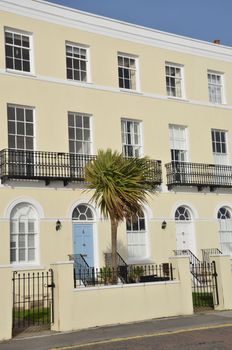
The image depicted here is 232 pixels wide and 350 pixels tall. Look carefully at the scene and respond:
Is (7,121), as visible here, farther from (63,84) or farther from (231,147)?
(231,147)

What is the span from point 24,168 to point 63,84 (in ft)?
14.0

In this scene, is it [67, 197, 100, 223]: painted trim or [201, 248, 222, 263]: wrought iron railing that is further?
[201, 248, 222, 263]: wrought iron railing

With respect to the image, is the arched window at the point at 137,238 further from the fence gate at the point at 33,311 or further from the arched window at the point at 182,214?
the fence gate at the point at 33,311

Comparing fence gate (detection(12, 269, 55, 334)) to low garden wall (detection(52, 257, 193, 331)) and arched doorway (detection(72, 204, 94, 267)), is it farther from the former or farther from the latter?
arched doorway (detection(72, 204, 94, 267))

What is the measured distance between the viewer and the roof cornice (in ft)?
71.5

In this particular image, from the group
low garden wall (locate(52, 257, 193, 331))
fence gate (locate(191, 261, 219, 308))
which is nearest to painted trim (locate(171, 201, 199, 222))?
fence gate (locate(191, 261, 219, 308))

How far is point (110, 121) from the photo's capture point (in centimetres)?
2333

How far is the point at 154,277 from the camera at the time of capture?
58.7ft

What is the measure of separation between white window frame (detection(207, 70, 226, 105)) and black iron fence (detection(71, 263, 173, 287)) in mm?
9769

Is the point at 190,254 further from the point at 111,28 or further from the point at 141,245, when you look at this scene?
the point at 111,28

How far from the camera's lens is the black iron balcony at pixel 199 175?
24125 millimetres

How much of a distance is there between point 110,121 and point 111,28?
4257 mm

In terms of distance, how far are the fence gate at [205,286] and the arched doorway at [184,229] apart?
2.90 metres

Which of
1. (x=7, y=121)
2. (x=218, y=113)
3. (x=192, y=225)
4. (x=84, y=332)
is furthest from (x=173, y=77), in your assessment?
(x=84, y=332)
